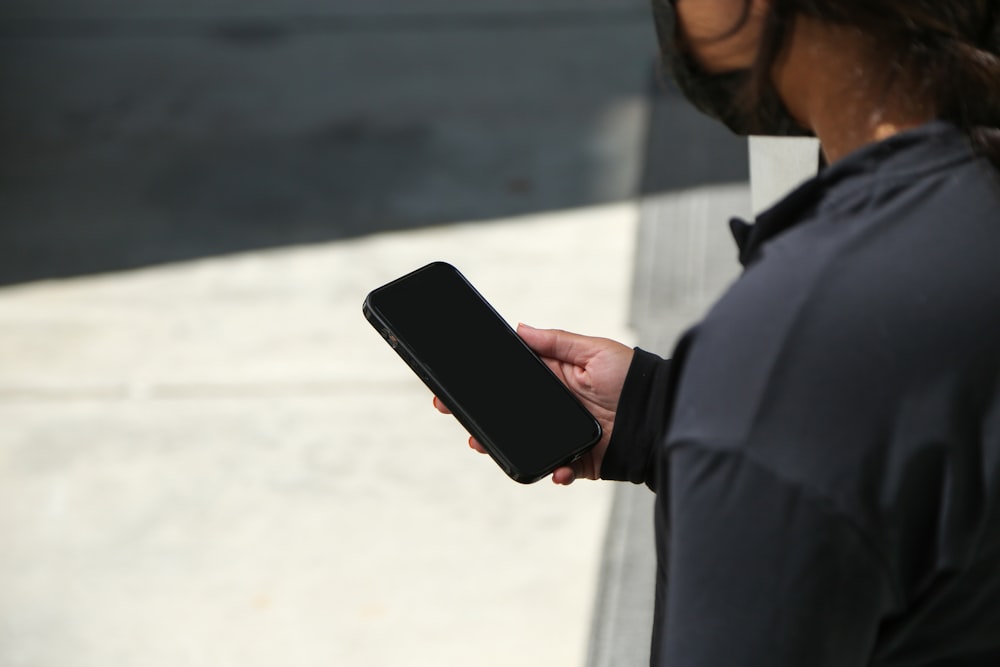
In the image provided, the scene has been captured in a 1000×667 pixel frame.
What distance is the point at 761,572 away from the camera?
70 centimetres

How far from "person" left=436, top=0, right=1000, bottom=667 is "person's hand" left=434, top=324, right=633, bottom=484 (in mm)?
575

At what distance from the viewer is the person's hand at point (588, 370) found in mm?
Result: 1351

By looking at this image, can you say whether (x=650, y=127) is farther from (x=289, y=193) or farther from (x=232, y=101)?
(x=232, y=101)

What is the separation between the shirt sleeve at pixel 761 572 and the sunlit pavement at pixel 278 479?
158 cm

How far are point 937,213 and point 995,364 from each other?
0.32ft

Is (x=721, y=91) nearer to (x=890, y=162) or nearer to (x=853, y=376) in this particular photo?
(x=890, y=162)

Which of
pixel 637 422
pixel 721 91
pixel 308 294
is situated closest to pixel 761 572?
pixel 721 91

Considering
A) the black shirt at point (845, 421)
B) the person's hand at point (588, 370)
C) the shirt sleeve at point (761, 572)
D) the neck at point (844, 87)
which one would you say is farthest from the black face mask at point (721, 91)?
the person's hand at point (588, 370)

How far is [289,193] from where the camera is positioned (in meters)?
3.74

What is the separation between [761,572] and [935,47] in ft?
1.13

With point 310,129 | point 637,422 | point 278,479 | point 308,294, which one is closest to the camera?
point 637,422

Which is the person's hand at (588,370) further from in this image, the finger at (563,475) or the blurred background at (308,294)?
the blurred background at (308,294)

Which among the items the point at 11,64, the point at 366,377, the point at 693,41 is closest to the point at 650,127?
the point at 366,377

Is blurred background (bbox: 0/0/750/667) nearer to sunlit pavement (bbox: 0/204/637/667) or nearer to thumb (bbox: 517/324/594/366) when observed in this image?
sunlit pavement (bbox: 0/204/637/667)
